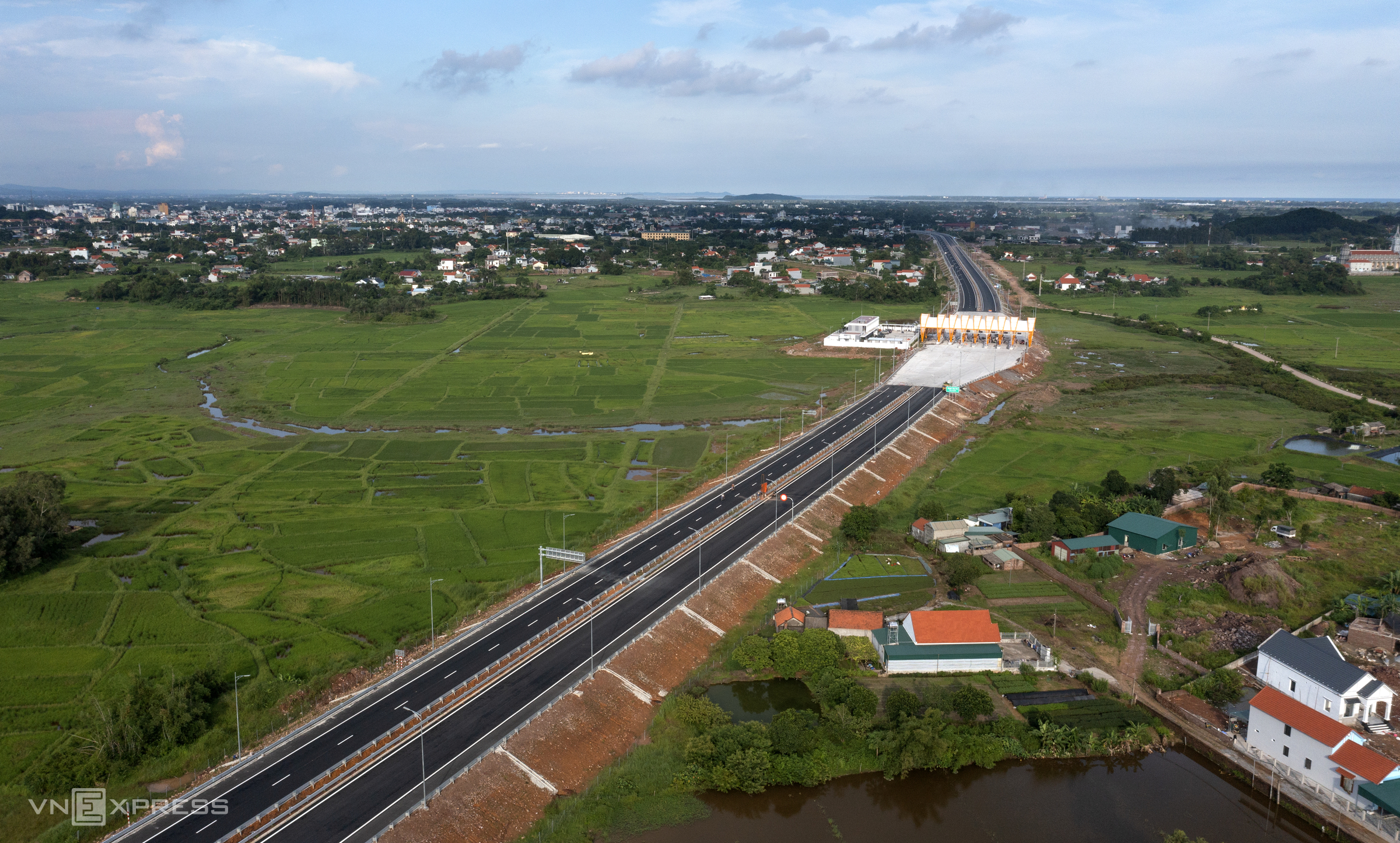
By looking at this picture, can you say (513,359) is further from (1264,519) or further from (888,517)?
(1264,519)

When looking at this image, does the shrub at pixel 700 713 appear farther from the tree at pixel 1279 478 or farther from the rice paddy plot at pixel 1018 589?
the tree at pixel 1279 478

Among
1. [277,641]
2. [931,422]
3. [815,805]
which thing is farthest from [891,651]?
[931,422]

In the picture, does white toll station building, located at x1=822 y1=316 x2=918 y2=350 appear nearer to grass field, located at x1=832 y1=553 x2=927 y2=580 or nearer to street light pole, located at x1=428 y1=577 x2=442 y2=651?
grass field, located at x1=832 y1=553 x2=927 y2=580

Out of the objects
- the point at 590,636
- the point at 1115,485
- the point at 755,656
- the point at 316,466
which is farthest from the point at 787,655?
the point at 316,466

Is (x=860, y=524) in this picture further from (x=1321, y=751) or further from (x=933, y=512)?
(x=1321, y=751)

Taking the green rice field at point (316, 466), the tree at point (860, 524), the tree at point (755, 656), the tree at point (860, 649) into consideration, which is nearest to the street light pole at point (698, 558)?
the green rice field at point (316, 466)

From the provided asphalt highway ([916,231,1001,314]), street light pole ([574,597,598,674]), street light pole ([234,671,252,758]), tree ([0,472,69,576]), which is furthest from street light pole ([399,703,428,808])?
asphalt highway ([916,231,1001,314])
